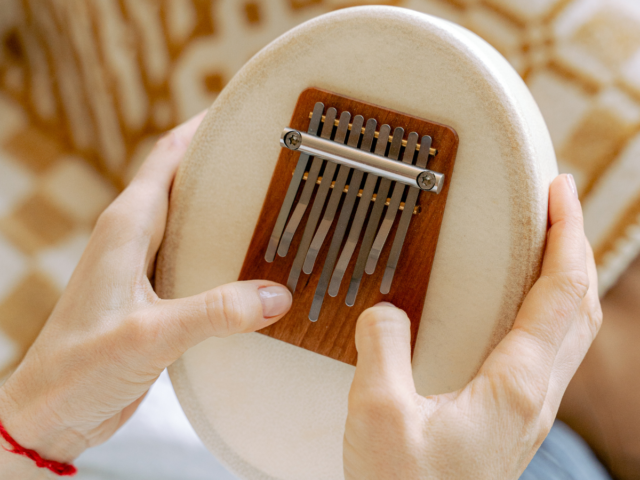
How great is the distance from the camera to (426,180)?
585 millimetres

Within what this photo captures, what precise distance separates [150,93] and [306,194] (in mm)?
796

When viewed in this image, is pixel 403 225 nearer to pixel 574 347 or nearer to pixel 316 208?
pixel 316 208

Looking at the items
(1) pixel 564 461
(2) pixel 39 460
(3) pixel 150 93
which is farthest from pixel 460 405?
(3) pixel 150 93

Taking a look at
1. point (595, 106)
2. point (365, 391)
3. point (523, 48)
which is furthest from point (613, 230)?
point (365, 391)

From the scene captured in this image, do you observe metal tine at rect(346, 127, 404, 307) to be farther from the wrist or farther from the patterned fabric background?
the patterned fabric background

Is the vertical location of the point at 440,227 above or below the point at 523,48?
below

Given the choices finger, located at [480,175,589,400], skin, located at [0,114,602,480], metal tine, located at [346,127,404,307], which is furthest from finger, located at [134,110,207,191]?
finger, located at [480,175,589,400]

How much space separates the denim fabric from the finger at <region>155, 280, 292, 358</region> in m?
0.60

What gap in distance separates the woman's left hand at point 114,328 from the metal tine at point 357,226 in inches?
2.8

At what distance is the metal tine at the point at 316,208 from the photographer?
2.02 feet

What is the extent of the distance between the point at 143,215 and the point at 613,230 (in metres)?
0.98

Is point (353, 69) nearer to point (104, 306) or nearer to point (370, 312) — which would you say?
point (370, 312)

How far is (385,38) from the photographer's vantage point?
25.0 inches

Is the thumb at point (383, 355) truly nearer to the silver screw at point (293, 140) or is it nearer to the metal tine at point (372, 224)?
the metal tine at point (372, 224)
